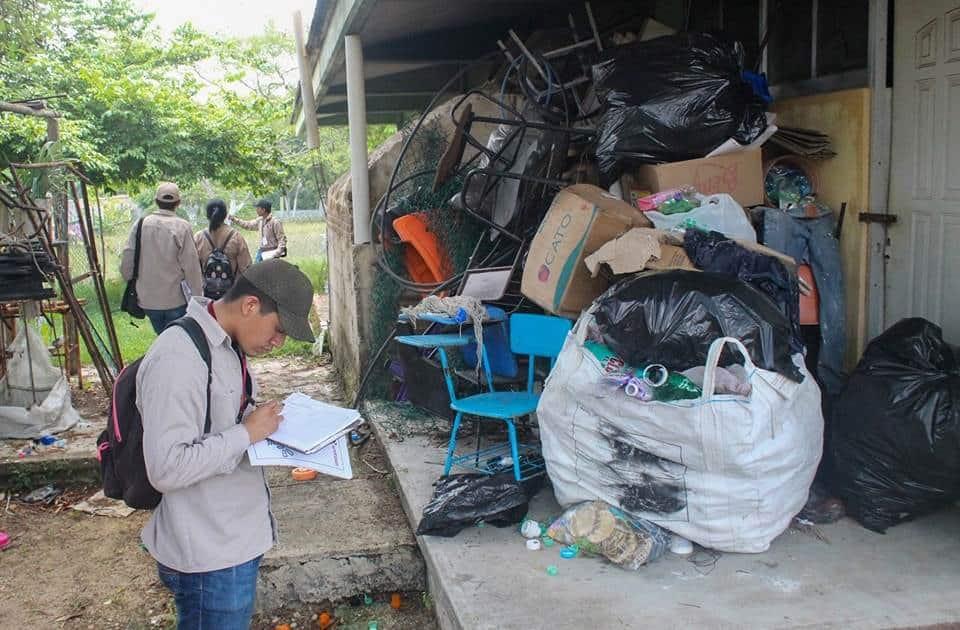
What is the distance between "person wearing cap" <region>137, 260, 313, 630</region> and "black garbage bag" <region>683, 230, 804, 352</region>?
85.9 inches

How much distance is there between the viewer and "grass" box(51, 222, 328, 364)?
994 centimetres

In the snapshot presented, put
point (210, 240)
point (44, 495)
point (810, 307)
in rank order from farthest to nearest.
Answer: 1. point (210, 240)
2. point (44, 495)
3. point (810, 307)

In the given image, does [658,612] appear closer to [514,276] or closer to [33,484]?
[514,276]

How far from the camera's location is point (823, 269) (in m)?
4.39

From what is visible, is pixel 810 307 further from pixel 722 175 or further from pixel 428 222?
pixel 428 222

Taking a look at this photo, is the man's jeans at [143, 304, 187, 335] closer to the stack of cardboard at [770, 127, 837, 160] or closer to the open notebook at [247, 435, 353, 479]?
the stack of cardboard at [770, 127, 837, 160]

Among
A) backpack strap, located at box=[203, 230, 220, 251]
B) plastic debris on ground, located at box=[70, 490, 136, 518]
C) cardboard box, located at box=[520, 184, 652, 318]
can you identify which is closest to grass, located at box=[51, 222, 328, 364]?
backpack strap, located at box=[203, 230, 220, 251]

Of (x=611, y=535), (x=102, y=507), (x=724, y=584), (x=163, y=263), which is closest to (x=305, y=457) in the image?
(x=611, y=535)

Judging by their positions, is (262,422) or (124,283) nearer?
(262,422)

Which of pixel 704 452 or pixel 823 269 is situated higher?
pixel 823 269

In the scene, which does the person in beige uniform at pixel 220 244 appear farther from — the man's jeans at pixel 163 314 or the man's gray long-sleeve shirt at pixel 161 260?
the man's gray long-sleeve shirt at pixel 161 260

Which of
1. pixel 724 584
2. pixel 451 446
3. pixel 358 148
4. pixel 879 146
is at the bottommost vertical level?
pixel 724 584

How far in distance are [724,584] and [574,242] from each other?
5.99 feet

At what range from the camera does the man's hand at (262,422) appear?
7.36 feet
